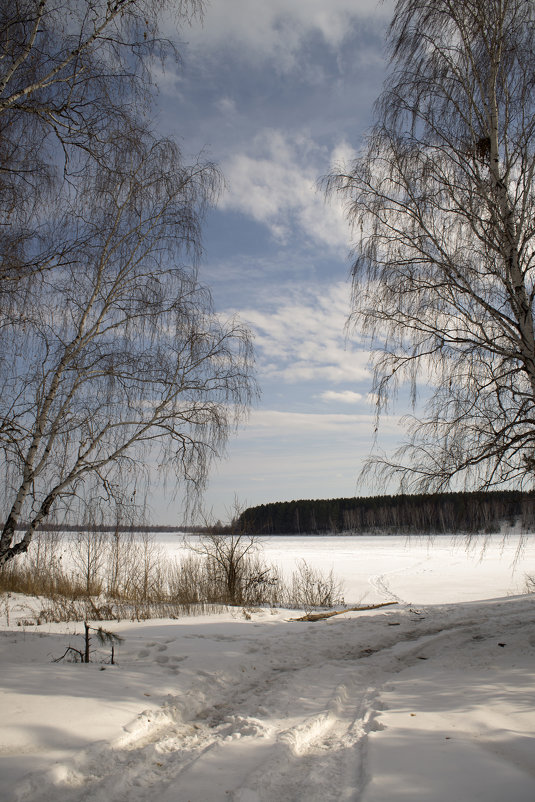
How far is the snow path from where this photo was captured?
2.65 meters

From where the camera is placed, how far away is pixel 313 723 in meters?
3.62

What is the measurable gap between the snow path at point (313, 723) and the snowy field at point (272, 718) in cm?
1

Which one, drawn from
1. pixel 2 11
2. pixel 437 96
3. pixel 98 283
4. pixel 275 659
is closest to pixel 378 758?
pixel 275 659

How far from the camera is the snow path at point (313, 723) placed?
2.65m

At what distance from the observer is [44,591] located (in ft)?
42.3

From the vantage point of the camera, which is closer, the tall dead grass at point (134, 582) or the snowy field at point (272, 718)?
the snowy field at point (272, 718)

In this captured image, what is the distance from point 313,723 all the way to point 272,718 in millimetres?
376

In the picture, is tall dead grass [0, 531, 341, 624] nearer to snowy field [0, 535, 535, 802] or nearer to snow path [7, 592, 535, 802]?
snowy field [0, 535, 535, 802]

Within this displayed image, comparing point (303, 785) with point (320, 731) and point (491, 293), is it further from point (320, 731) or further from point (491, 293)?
point (491, 293)

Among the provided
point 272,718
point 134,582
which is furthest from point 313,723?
point 134,582

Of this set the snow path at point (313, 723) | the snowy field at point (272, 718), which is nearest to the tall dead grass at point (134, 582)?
the snowy field at point (272, 718)

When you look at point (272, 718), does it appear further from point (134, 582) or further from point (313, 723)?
point (134, 582)

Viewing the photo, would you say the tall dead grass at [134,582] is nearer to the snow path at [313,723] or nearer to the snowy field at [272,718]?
the snowy field at [272,718]

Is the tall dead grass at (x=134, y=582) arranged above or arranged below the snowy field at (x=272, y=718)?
below
